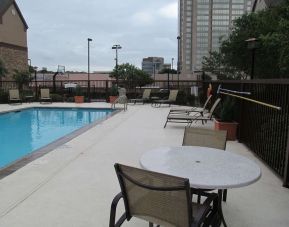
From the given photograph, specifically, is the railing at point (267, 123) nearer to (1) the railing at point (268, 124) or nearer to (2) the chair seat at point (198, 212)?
(1) the railing at point (268, 124)

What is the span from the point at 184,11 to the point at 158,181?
158ft

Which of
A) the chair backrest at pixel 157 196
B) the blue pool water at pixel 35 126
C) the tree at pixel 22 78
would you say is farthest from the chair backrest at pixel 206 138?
the tree at pixel 22 78

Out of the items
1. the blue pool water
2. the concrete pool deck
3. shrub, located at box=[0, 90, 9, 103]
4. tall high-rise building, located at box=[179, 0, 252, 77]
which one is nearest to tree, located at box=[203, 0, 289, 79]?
the concrete pool deck

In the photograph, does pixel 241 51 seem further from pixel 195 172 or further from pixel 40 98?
pixel 195 172

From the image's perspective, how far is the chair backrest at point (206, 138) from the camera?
11.1 feet

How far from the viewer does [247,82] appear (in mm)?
6199

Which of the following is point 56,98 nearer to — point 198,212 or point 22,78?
point 22,78

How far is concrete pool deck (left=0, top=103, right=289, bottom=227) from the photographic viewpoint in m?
2.99

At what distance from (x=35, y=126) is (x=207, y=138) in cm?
873

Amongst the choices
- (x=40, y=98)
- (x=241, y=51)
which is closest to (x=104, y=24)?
(x=40, y=98)

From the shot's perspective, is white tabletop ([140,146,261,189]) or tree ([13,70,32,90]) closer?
white tabletop ([140,146,261,189])

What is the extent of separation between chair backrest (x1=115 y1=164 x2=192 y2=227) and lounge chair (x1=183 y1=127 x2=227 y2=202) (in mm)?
1489

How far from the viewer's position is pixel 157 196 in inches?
78.7

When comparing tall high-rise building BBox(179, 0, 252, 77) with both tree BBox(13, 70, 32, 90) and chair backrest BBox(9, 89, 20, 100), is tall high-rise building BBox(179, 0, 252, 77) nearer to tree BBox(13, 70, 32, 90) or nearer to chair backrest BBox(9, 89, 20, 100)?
tree BBox(13, 70, 32, 90)
